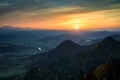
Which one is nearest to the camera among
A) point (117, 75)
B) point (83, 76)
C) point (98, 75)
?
point (117, 75)

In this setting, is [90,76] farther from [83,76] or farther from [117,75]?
[117,75]

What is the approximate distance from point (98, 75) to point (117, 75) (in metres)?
15.0

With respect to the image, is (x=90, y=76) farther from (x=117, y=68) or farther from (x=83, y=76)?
(x=117, y=68)

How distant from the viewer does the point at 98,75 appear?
149 metres

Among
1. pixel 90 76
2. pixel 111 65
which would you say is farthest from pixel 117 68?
pixel 90 76

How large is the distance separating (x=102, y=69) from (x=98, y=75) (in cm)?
718

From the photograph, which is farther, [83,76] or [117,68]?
[83,76]

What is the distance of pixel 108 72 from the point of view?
146375 mm

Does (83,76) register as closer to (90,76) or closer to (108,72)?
(90,76)

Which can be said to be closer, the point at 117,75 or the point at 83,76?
the point at 117,75

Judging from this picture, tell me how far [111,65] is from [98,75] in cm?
1120

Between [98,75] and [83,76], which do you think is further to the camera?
[83,76]

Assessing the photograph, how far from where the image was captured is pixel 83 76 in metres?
161

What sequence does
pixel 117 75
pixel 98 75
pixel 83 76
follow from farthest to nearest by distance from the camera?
1. pixel 83 76
2. pixel 98 75
3. pixel 117 75
